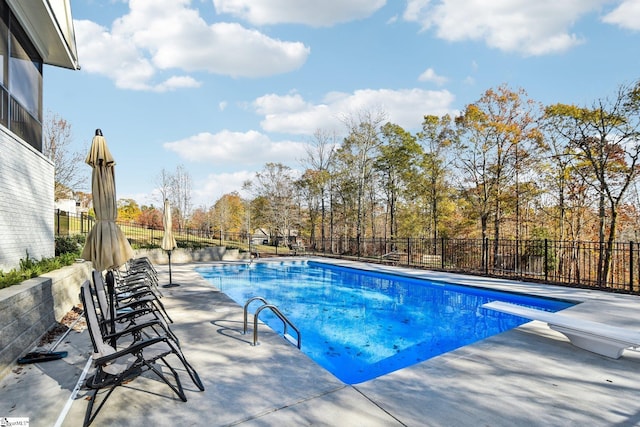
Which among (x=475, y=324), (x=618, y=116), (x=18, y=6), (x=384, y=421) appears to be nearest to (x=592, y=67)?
(x=618, y=116)

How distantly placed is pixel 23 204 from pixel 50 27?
13.7 ft

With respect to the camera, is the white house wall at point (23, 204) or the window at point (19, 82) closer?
the white house wall at point (23, 204)

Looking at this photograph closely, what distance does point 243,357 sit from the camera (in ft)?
12.3

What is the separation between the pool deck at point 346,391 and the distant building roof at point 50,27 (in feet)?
22.1

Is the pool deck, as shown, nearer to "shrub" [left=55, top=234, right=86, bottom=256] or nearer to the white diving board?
the white diving board

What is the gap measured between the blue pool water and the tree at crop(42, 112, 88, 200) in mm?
11946

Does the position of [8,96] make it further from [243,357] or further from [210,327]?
[243,357]

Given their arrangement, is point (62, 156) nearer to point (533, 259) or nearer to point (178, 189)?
point (178, 189)

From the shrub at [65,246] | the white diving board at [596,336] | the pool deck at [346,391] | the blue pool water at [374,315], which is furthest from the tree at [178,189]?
the white diving board at [596,336]

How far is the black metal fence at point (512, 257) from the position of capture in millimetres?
9234

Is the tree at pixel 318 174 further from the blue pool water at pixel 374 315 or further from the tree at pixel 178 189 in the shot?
the blue pool water at pixel 374 315

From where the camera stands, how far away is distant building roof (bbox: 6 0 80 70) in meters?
6.35

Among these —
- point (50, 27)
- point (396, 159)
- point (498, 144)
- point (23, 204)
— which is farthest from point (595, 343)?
point (396, 159)

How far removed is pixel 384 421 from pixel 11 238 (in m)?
6.95
